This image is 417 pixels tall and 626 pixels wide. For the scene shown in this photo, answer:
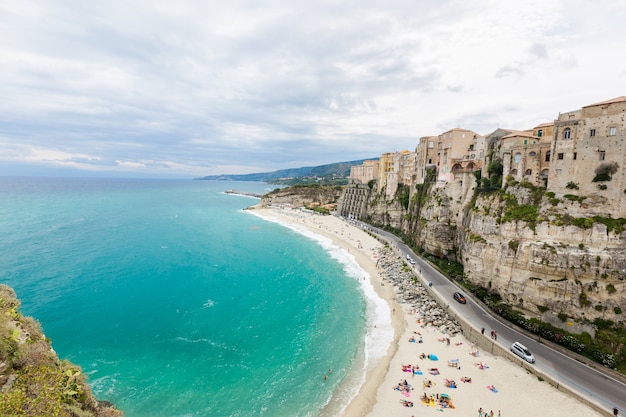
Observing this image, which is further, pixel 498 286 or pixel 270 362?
pixel 498 286

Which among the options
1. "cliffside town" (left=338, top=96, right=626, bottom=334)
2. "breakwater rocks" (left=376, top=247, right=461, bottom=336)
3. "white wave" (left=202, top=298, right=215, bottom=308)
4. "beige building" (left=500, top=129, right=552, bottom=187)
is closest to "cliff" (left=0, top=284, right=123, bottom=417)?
"white wave" (left=202, top=298, right=215, bottom=308)

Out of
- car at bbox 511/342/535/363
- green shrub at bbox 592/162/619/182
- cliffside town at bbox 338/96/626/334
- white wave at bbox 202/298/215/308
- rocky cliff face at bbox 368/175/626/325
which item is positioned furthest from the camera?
white wave at bbox 202/298/215/308

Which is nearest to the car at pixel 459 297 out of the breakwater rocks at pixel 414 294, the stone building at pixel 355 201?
the breakwater rocks at pixel 414 294

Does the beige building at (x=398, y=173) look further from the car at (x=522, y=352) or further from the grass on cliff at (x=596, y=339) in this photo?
the car at (x=522, y=352)

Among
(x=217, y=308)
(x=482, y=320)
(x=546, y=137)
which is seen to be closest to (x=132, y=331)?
(x=217, y=308)

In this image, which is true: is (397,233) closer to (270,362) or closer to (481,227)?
(481,227)

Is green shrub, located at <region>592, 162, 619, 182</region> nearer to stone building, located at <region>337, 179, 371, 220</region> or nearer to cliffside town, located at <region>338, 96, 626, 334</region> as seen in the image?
cliffside town, located at <region>338, 96, 626, 334</region>
